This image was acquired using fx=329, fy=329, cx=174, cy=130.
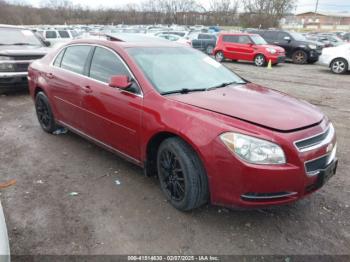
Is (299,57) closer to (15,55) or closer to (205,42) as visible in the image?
(205,42)

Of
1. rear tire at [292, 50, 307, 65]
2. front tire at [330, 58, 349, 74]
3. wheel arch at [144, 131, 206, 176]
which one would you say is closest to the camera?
wheel arch at [144, 131, 206, 176]

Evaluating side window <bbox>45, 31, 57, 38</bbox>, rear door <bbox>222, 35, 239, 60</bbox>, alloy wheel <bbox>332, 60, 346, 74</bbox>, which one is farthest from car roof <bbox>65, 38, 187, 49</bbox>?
side window <bbox>45, 31, 57, 38</bbox>

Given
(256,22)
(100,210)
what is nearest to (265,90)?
(100,210)

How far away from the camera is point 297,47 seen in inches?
708

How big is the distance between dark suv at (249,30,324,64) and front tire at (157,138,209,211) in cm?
1658

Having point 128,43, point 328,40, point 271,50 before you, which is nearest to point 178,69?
point 128,43

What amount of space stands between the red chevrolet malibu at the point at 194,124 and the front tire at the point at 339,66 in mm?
11712

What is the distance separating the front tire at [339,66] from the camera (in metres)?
13.9

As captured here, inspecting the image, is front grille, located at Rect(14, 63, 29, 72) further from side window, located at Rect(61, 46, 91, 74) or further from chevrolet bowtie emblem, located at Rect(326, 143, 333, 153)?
chevrolet bowtie emblem, located at Rect(326, 143, 333, 153)

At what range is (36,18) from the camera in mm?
58000

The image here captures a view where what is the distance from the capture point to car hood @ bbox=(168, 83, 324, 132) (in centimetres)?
288

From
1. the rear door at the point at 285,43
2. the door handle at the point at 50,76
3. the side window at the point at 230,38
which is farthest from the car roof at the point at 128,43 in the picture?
the rear door at the point at 285,43

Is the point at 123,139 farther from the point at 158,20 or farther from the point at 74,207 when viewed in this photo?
the point at 158,20

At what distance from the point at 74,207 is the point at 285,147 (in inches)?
85.9
